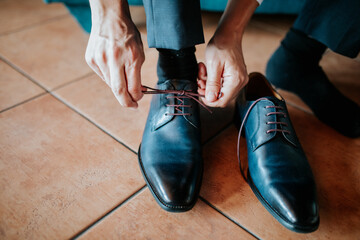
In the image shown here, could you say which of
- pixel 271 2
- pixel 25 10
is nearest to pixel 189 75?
pixel 271 2

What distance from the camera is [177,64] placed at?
2.23 ft

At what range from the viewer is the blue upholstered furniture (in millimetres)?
1129

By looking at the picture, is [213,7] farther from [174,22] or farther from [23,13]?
[23,13]

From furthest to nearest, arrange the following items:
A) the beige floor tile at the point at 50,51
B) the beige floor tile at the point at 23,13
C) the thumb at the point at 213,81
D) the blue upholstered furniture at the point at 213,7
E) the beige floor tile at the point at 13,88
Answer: the beige floor tile at the point at 23,13 → the blue upholstered furniture at the point at 213,7 → the beige floor tile at the point at 50,51 → the beige floor tile at the point at 13,88 → the thumb at the point at 213,81

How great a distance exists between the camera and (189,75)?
27.7 inches

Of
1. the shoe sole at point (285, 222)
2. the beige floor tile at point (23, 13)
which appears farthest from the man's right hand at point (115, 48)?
the beige floor tile at point (23, 13)

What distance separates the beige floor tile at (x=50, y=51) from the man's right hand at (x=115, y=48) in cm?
46

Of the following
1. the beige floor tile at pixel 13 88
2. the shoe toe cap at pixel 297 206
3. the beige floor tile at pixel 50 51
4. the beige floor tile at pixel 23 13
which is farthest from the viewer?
the beige floor tile at pixel 23 13

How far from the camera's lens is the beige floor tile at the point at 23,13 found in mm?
1280

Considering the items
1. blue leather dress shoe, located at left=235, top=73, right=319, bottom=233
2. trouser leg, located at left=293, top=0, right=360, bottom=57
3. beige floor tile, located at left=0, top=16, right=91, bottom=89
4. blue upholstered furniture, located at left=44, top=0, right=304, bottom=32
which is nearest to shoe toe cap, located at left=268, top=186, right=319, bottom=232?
blue leather dress shoe, located at left=235, top=73, right=319, bottom=233

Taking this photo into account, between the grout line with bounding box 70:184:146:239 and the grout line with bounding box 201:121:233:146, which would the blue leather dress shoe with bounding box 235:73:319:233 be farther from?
the grout line with bounding box 70:184:146:239

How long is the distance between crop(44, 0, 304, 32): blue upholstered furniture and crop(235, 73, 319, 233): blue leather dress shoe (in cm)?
66

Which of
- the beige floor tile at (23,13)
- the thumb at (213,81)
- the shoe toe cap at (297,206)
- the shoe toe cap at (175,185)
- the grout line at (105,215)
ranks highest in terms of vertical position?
the thumb at (213,81)

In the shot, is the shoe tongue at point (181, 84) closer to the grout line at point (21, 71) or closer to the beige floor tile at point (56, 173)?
the beige floor tile at point (56, 173)
